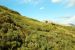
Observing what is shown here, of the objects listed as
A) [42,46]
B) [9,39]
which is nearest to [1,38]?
[9,39]

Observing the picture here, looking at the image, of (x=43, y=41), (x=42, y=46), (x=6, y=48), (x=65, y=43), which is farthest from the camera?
(x=65, y=43)

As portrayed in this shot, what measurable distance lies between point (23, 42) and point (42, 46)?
219cm

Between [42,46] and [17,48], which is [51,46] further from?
[17,48]

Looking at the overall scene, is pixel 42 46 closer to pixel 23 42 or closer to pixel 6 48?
pixel 23 42

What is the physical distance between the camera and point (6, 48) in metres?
18.2

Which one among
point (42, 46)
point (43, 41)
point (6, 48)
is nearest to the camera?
point (6, 48)

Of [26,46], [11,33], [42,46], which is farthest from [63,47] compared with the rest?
[11,33]

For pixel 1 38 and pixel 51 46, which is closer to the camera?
pixel 1 38

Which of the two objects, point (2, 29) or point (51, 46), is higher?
point (2, 29)

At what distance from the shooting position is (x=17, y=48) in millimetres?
18484

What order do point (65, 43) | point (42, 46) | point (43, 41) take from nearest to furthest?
1. point (42, 46)
2. point (43, 41)
3. point (65, 43)

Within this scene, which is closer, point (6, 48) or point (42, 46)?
point (6, 48)

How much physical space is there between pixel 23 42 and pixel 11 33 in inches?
63.9

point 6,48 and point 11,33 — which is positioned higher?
point 11,33
